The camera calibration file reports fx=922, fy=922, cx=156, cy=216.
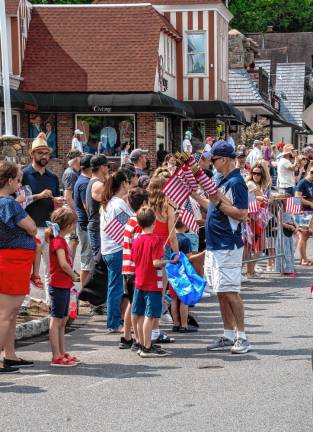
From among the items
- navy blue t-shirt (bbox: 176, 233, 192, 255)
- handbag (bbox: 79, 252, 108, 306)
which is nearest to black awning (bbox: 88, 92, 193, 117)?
handbag (bbox: 79, 252, 108, 306)

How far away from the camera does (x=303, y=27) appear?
91062 millimetres

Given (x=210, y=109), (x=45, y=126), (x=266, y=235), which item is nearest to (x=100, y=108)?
(x=45, y=126)

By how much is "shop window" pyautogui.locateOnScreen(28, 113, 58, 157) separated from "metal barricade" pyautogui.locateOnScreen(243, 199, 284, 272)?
18811 mm

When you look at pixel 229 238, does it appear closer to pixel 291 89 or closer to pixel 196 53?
pixel 196 53

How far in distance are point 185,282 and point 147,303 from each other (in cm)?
56

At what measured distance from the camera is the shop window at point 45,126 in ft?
111

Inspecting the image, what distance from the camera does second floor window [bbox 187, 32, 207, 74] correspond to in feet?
125

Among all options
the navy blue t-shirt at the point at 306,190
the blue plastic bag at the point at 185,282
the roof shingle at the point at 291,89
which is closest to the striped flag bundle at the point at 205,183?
the blue plastic bag at the point at 185,282

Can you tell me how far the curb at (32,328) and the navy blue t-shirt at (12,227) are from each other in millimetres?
2002

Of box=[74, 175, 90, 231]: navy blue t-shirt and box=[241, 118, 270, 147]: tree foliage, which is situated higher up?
box=[241, 118, 270, 147]: tree foliage

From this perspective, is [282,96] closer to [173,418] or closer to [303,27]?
[303,27]

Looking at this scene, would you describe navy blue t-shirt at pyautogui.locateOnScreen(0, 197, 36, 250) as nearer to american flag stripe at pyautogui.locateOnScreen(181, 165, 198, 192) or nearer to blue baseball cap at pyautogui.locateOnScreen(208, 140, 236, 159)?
american flag stripe at pyautogui.locateOnScreen(181, 165, 198, 192)

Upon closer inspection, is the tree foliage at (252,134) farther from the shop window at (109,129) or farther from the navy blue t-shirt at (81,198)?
the navy blue t-shirt at (81,198)

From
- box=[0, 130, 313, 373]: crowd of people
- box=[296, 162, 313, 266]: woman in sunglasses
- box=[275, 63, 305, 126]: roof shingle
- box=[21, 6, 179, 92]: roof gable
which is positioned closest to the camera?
box=[0, 130, 313, 373]: crowd of people
